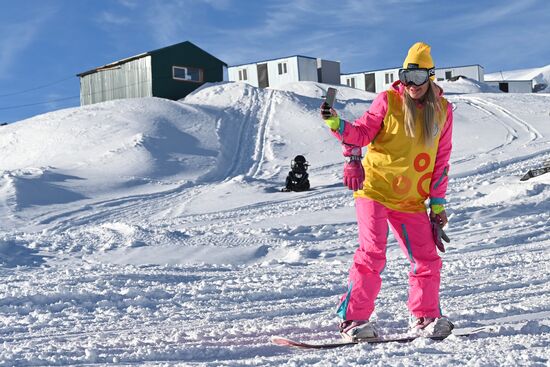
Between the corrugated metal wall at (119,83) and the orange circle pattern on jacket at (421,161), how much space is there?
1124 inches

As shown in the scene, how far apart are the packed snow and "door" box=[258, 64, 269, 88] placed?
19032 mm

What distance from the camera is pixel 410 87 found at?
3.85 meters

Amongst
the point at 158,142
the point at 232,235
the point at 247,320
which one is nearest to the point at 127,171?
the point at 158,142

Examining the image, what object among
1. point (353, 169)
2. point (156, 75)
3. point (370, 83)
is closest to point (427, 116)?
point (353, 169)

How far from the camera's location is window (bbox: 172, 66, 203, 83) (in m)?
32.4

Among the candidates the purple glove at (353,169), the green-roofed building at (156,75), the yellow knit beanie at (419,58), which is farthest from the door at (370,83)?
the purple glove at (353,169)

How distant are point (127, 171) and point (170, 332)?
47.3ft

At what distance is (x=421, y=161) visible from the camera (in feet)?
12.6

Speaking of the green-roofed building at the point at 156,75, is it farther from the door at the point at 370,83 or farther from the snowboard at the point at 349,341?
the snowboard at the point at 349,341

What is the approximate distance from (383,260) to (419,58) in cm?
122

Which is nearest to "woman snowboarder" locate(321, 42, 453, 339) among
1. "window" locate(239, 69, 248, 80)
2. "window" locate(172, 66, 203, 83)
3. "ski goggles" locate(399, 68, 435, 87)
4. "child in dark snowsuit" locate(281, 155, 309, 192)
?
"ski goggles" locate(399, 68, 435, 87)

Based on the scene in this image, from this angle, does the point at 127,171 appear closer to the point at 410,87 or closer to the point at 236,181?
the point at 236,181

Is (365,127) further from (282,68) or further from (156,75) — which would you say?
(282,68)

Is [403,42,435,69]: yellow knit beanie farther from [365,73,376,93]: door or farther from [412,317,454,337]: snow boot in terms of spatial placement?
[365,73,376,93]: door
